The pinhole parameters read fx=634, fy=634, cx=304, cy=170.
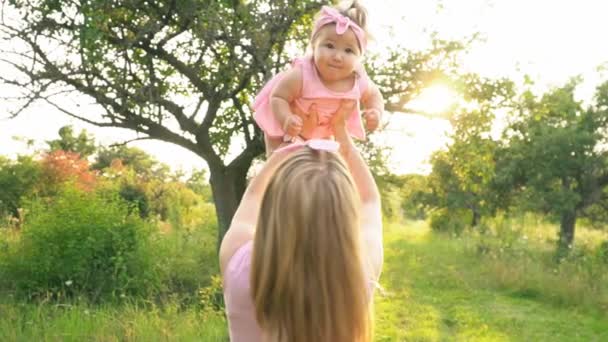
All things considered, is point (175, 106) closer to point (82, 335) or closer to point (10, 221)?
point (10, 221)

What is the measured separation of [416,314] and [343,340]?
6936 mm

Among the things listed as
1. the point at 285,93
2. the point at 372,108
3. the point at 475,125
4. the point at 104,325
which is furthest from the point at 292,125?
the point at 475,125

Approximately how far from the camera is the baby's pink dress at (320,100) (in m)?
2.85

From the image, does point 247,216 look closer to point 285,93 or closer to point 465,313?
point 285,93

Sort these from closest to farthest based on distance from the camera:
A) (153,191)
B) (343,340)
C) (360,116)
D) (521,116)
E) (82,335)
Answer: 1. (343,340)
2. (360,116)
3. (82,335)
4. (521,116)
5. (153,191)

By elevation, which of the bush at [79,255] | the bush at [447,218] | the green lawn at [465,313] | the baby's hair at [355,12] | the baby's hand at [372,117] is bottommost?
the green lawn at [465,313]

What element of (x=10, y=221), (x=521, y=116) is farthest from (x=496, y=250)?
(x=10, y=221)

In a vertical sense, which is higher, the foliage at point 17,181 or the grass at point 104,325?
the foliage at point 17,181

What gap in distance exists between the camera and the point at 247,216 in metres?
1.74

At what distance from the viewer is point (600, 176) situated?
590 inches

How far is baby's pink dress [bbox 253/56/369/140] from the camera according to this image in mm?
2846

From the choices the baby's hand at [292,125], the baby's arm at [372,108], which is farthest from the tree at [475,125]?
the baby's hand at [292,125]

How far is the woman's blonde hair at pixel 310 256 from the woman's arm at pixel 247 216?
13 cm

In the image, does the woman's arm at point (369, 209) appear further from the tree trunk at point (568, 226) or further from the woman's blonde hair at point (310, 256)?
the tree trunk at point (568, 226)
